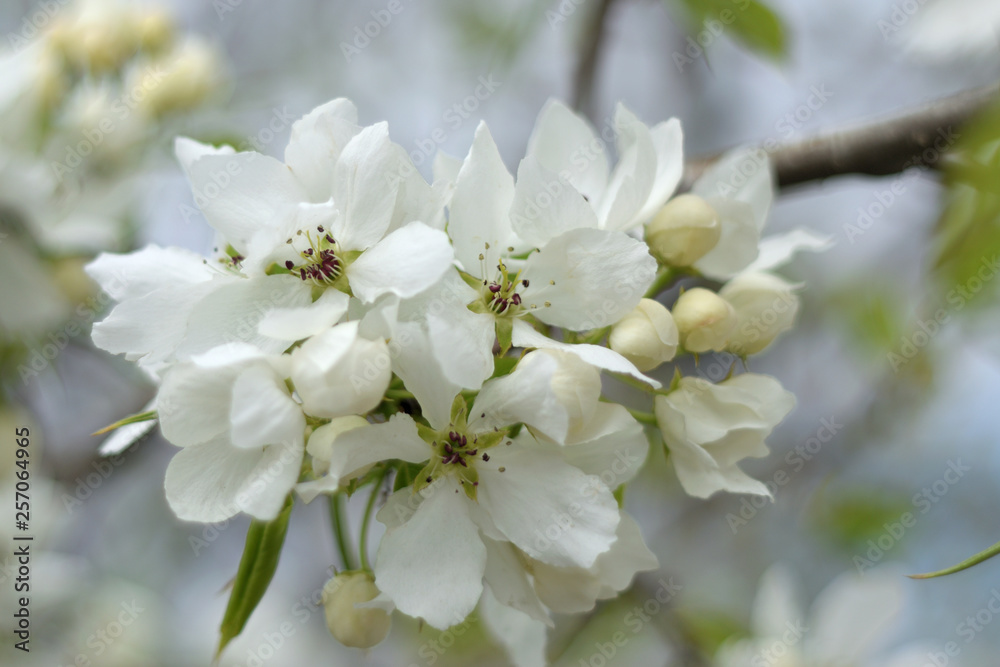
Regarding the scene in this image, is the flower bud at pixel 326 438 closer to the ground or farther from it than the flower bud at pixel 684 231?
closer to the ground

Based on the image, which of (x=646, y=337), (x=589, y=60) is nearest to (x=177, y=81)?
(x=589, y=60)

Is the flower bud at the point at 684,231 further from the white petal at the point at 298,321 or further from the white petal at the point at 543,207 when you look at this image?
the white petal at the point at 298,321

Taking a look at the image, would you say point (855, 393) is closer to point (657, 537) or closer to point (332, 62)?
point (657, 537)

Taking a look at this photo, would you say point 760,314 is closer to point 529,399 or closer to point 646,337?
point 646,337
